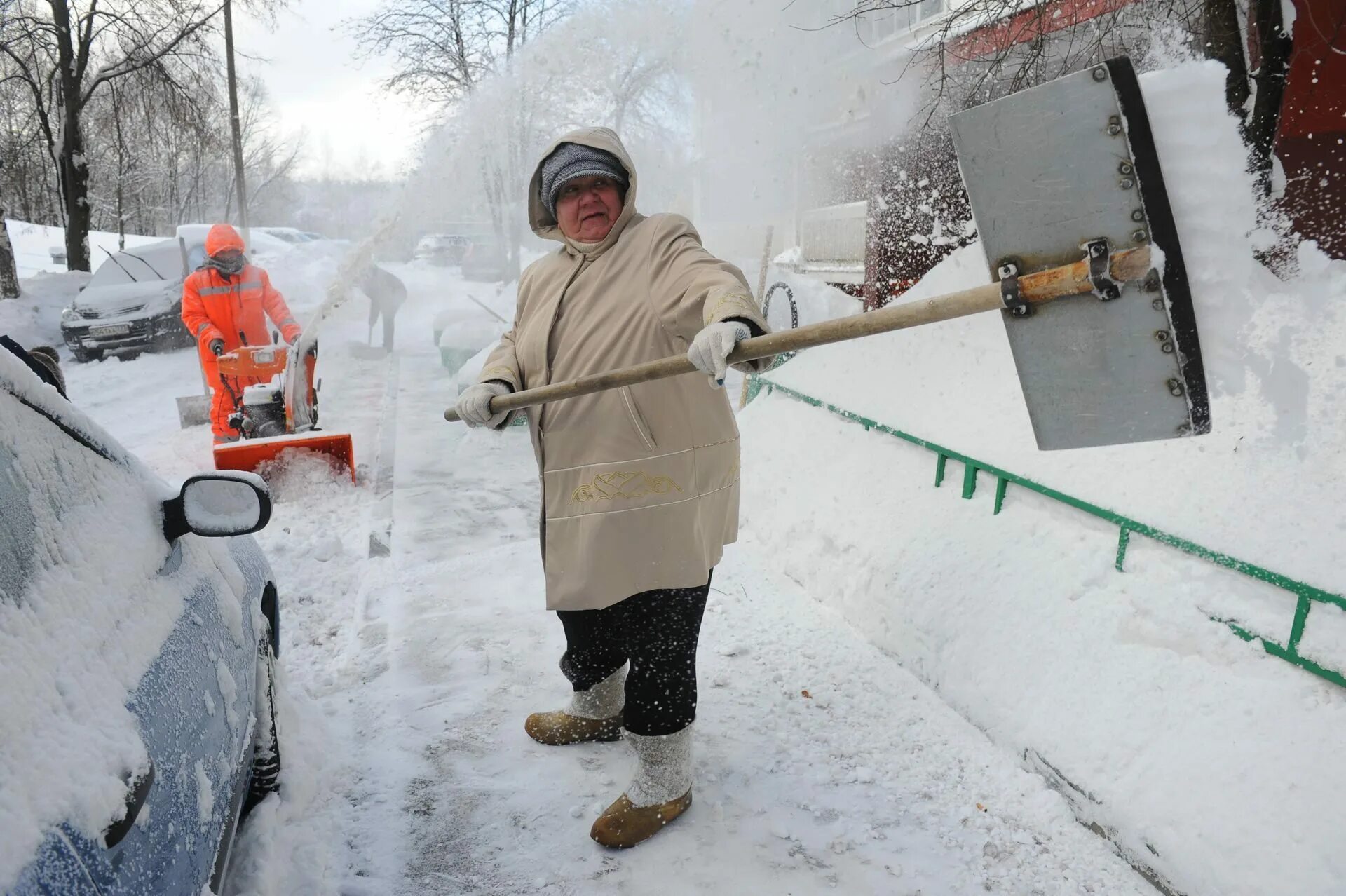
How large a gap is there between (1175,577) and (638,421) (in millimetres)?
1904

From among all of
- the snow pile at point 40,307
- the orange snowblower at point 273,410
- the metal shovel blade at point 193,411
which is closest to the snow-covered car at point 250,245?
the snow pile at point 40,307

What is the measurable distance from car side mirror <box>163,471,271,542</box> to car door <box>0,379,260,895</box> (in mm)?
42

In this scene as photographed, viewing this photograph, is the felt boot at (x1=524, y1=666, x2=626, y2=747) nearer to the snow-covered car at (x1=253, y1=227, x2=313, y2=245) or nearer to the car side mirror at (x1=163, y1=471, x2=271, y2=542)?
the car side mirror at (x1=163, y1=471, x2=271, y2=542)

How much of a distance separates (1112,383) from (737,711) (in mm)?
1935

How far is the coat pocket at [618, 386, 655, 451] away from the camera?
7.34ft

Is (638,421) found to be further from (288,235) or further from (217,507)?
(288,235)

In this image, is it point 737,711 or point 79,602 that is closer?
point 79,602

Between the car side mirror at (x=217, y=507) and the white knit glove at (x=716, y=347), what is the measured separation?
3.41 feet

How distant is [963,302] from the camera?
1734mm

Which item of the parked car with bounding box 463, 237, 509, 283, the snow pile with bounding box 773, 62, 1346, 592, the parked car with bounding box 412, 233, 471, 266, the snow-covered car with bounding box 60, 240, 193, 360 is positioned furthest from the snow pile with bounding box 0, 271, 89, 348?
the snow pile with bounding box 773, 62, 1346, 592

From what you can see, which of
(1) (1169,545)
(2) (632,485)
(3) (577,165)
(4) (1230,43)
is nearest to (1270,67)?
(4) (1230,43)

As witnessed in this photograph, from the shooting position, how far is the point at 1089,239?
1652 mm

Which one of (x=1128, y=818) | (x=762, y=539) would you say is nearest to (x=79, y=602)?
(x=1128, y=818)

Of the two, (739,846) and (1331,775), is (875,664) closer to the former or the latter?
(739,846)
